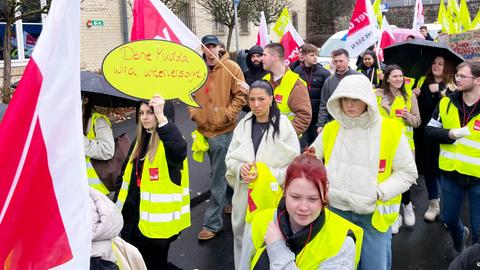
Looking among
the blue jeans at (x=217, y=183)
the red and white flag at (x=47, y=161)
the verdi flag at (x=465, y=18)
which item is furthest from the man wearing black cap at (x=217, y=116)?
the verdi flag at (x=465, y=18)

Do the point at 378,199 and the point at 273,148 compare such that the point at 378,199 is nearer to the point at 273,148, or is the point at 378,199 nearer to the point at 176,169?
the point at 273,148

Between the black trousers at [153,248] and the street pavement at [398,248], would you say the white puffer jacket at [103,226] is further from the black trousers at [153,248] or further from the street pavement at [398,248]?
the street pavement at [398,248]

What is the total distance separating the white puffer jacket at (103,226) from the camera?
215 cm

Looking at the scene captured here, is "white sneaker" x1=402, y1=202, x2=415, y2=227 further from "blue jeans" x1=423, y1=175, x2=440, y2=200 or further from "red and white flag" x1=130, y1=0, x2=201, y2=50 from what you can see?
"red and white flag" x1=130, y1=0, x2=201, y2=50

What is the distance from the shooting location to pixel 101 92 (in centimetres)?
402

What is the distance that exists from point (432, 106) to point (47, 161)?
5130 mm

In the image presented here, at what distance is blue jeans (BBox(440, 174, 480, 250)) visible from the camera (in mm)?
4246

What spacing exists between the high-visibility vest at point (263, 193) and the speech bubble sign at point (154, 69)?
0.71 metres

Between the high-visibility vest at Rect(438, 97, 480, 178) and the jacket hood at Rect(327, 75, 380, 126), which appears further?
the high-visibility vest at Rect(438, 97, 480, 178)

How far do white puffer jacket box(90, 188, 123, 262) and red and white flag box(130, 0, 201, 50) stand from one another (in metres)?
1.82

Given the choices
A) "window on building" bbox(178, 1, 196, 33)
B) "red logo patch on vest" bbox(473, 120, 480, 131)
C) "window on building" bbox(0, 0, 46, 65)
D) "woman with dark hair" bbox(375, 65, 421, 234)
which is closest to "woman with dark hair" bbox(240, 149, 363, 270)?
"red logo patch on vest" bbox(473, 120, 480, 131)

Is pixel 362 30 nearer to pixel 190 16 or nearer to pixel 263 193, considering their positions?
pixel 263 193

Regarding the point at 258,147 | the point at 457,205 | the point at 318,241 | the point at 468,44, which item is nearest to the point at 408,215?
the point at 457,205

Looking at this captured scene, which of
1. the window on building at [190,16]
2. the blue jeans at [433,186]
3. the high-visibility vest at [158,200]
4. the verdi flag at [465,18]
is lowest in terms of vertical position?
the blue jeans at [433,186]
